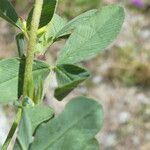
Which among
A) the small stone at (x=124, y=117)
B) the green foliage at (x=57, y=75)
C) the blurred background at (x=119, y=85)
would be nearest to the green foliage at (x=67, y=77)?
the green foliage at (x=57, y=75)

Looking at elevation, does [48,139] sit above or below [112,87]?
above

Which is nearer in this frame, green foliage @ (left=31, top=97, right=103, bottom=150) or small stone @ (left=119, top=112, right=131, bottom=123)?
green foliage @ (left=31, top=97, right=103, bottom=150)

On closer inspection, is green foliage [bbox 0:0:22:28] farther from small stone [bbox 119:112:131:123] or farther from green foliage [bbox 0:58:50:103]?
small stone [bbox 119:112:131:123]

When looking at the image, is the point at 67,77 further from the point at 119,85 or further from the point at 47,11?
the point at 119,85

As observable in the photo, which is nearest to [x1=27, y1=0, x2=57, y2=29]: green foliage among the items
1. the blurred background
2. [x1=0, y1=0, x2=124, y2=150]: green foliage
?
[x1=0, y1=0, x2=124, y2=150]: green foliage

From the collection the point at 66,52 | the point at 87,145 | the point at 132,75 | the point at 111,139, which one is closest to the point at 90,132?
the point at 87,145

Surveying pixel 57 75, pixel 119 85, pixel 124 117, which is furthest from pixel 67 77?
pixel 119 85

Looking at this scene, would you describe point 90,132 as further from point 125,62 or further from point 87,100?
point 125,62
